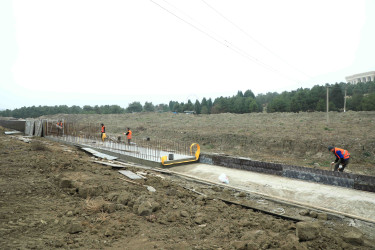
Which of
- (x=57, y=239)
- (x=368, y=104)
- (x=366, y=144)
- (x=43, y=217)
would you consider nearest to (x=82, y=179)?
(x=43, y=217)

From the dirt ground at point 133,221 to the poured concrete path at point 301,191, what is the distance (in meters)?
0.95

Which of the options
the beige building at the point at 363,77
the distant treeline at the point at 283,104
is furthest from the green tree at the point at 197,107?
the beige building at the point at 363,77

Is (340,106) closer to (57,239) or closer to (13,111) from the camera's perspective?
(57,239)

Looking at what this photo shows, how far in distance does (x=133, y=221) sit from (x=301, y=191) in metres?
5.47

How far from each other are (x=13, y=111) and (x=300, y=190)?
A: 8961 cm

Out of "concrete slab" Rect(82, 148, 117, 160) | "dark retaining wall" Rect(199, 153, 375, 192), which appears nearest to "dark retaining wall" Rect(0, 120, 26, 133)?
"concrete slab" Rect(82, 148, 117, 160)

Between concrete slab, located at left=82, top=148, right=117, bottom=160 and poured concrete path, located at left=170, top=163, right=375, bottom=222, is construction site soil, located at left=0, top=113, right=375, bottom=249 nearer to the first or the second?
poured concrete path, located at left=170, top=163, right=375, bottom=222

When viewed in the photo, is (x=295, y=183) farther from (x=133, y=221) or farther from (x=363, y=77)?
(x=363, y=77)

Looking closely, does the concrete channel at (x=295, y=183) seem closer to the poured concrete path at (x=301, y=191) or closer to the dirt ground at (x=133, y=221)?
the poured concrete path at (x=301, y=191)

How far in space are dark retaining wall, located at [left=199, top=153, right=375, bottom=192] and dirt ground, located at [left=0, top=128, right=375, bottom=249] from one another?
2726 millimetres

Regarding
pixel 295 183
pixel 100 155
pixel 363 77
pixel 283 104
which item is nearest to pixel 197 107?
pixel 283 104

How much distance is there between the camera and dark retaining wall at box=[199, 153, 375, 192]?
24.7ft

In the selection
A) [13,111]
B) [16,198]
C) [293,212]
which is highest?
[13,111]

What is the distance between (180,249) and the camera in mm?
3916
